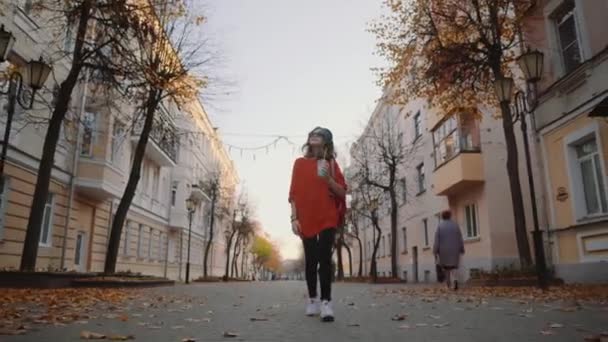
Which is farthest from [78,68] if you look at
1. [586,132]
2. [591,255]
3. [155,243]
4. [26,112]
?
[155,243]

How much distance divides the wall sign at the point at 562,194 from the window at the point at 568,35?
11.5ft

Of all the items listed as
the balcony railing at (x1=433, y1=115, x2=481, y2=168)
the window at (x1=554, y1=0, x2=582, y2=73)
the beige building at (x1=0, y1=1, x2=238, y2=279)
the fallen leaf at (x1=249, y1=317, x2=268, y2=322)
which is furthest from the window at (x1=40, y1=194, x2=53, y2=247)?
the window at (x1=554, y1=0, x2=582, y2=73)

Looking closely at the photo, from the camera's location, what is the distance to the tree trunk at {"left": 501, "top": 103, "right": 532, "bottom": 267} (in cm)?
1388

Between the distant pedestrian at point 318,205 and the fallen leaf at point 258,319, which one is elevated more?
the distant pedestrian at point 318,205

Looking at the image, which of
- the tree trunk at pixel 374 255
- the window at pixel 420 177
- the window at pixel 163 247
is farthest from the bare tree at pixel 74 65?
the window at pixel 163 247

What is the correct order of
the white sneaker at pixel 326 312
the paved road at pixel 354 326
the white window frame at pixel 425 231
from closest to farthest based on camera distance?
1. the paved road at pixel 354 326
2. the white sneaker at pixel 326 312
3. the white window frame at pixel 425 231

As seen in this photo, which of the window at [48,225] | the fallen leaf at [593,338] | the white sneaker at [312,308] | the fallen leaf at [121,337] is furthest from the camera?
the window at [48,225]

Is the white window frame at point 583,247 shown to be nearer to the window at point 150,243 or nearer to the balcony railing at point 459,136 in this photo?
the balcony railing at point 459,136

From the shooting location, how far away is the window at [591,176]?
13570 mm

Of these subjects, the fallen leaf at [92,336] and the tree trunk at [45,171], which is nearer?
the fallen leaf at [92,336]

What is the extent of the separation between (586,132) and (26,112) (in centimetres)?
1722

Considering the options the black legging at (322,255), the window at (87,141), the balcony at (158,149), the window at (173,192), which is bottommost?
the black legging at (322,255)

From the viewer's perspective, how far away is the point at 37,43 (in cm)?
1752

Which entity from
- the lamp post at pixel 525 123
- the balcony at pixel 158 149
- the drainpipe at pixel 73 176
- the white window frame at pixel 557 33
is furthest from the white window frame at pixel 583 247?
the balcony at pixel 158 149
